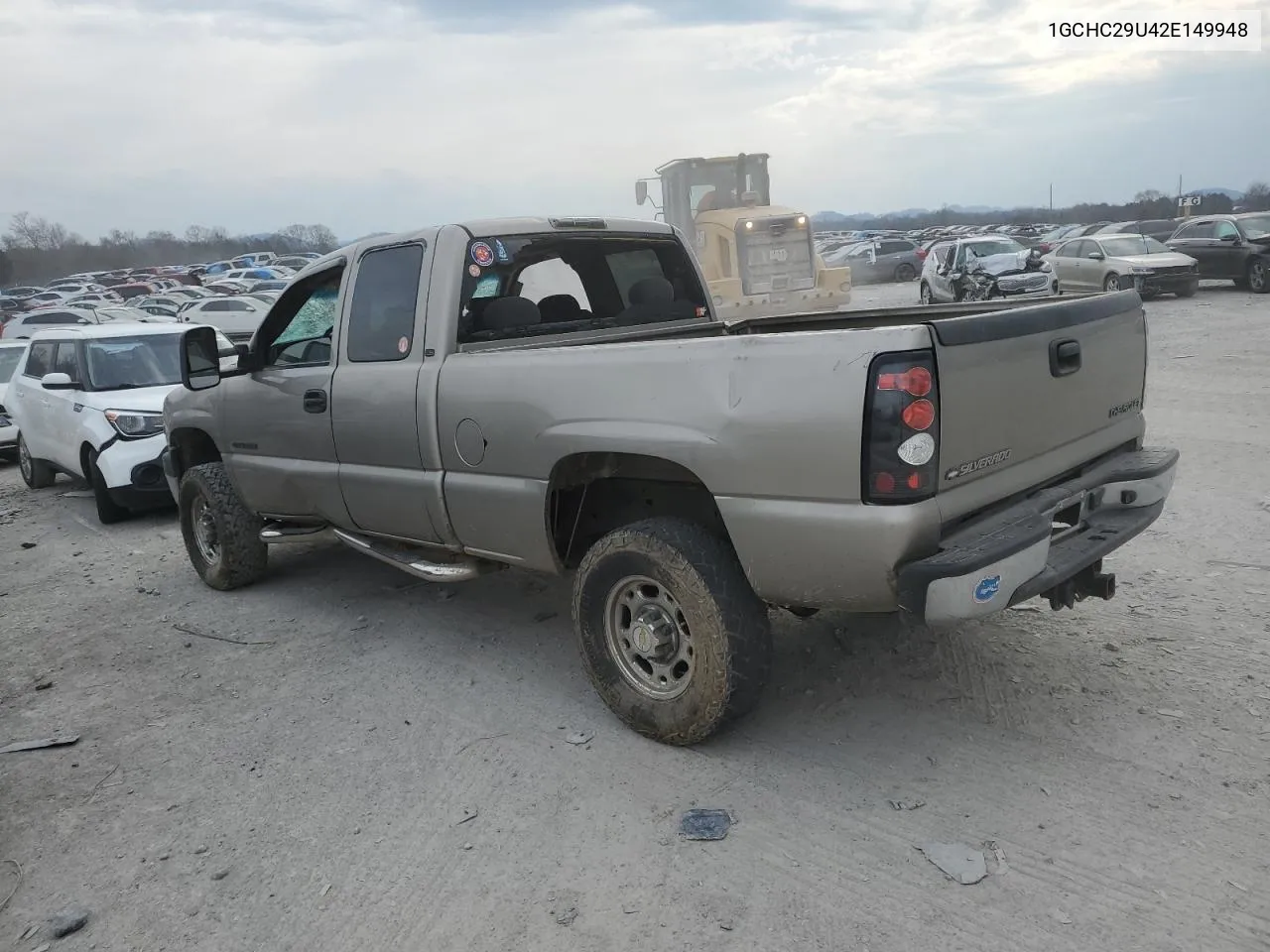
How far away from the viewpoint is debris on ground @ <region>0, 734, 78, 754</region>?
411 centimetres

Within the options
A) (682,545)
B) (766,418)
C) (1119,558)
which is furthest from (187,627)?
(1119,558)

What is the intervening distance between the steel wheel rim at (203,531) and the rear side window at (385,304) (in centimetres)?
219

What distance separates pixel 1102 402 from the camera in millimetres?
3619

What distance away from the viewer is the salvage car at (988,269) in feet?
60.8

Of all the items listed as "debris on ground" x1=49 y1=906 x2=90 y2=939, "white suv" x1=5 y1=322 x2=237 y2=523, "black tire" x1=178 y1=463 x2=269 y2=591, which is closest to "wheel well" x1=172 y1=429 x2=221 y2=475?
"black tire" x1=178 y1=463 x2=269 y2=591

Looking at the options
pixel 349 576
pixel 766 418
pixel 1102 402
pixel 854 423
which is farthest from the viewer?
pixel 349 576

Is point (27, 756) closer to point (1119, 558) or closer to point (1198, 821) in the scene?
point (1198, 821)

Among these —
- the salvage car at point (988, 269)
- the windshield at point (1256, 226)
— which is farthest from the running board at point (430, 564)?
the windshield at point (1256, 226)

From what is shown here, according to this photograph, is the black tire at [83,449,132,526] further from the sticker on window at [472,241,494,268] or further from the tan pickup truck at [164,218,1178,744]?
the sticker on window at [472,241,494,268]

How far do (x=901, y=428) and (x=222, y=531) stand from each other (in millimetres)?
4665

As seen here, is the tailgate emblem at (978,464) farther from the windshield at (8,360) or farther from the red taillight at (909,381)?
the windshield at (8,360)

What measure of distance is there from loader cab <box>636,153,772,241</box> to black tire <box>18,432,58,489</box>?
11.4 meters

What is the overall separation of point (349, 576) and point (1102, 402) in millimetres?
4673

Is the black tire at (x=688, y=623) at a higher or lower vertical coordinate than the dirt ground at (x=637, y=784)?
higher
